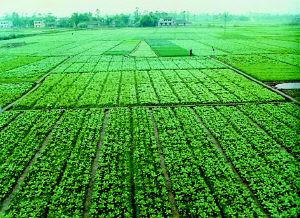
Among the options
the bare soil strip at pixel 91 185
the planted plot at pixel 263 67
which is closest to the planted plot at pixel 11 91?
the bare soil strip at pixel 91 185

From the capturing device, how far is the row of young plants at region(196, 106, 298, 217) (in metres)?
8.75

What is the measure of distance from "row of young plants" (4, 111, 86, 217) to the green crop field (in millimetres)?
51

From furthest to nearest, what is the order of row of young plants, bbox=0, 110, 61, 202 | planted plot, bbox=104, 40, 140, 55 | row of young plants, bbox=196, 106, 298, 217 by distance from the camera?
planted plot, bbox=104, 40, 140, 55
row of young plants, bbox=0, 110, 61, 202
row of young plants, bbox=196, 106, 298, 217

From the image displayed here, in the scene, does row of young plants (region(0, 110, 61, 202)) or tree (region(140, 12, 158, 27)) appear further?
tree (region(140, 12, 158, 27))

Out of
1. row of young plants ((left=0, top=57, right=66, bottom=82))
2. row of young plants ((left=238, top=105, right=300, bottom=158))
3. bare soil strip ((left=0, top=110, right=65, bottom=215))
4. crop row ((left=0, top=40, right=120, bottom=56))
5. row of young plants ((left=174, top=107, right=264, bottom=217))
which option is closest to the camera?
row of young plants ((left=174, top=107, right=264, bottom=217))

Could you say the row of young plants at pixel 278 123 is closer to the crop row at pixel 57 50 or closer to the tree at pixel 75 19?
the crop row at pixel 57 50

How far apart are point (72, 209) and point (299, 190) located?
387 inches

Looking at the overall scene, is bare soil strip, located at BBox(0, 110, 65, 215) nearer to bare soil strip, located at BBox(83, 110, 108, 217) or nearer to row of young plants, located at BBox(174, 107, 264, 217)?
bare soil strip, located at BBox(83, 110, 108, 217)

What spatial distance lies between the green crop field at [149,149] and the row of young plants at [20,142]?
6 centimetres

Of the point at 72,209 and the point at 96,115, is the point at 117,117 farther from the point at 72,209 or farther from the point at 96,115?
the point at 72,209

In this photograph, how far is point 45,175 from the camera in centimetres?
1031

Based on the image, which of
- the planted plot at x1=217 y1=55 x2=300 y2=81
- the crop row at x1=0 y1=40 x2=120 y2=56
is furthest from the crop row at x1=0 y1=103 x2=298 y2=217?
the crop row at x1=0 y1=40 x2=120 y2=56

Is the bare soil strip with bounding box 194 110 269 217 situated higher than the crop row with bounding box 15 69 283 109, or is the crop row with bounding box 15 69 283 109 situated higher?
the crop row with bounding box 15 69 283 109

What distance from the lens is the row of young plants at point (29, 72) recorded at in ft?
85.7
